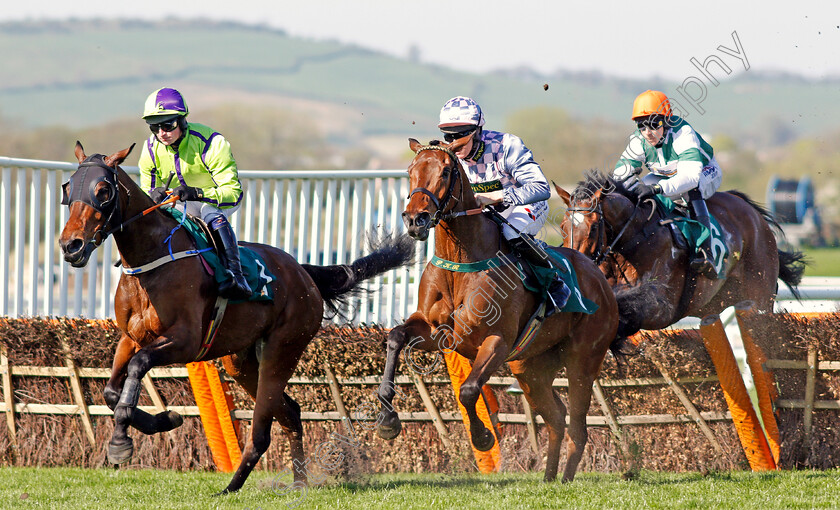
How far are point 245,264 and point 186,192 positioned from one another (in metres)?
0.61

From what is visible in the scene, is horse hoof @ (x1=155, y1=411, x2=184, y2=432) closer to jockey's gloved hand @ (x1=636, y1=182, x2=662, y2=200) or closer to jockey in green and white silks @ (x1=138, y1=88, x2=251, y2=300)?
jockey in green and white silks @ (x1=138, y1=88, x2=251, y2=300)

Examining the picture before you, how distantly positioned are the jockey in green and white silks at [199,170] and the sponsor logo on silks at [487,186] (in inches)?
58.6

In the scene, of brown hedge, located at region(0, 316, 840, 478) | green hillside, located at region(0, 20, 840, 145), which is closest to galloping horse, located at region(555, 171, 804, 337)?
brown hedge, located at region(0, 316, 840, 478)

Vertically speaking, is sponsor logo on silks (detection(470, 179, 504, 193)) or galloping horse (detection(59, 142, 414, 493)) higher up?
sponsor logo on silks (detection(470, 179, 504, 193))

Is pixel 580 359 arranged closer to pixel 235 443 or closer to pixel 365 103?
pixel 235 443

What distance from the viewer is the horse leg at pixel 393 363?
520 cm

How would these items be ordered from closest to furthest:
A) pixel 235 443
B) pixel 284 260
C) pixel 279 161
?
pixel 284 260
pixel 235 443
pixel 279 161

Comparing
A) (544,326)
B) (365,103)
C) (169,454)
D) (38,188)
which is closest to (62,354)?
(169,454)

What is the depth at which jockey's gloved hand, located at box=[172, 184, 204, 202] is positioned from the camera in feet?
19.0

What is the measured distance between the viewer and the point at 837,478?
6043mm

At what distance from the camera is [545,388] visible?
253 inches

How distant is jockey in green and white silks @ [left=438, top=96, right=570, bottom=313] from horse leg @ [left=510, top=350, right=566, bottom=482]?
2.20 feet

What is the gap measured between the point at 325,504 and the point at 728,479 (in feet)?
8.42

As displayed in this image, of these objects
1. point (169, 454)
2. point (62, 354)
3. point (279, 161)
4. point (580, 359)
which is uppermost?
point (580, 359)
